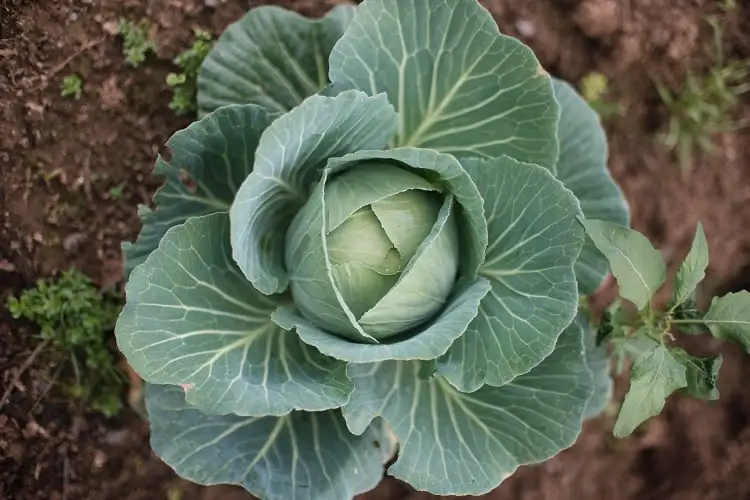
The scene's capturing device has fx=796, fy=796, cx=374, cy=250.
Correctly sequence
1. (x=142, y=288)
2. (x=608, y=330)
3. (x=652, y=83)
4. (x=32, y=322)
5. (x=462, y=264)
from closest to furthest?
1. (x=142, y=288)
2. (x=462, y=264)
3. (x=608, y=330)
4. (x=32, y=322)
5. (x=652, y=83)

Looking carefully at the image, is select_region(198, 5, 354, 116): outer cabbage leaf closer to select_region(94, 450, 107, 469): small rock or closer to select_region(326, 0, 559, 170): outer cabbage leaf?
select_region(326, 0, 559, 170): outer cabbage leaf

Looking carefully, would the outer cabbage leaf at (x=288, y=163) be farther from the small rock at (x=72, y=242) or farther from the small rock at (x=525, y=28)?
the small rock at (x=525, y=28)

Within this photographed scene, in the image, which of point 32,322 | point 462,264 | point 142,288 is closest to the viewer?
point 142,288

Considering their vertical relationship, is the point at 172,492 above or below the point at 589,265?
below

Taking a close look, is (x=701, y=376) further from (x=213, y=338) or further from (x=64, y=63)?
(x=64, y=63)

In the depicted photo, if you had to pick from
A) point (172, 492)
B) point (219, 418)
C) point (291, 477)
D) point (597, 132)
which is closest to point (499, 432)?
→ point (291, 477)

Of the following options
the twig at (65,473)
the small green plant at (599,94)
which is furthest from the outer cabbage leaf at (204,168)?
the small green plant at (599,94)

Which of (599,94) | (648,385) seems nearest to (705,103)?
(599,94)

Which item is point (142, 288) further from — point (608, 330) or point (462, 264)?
point (608, 330)

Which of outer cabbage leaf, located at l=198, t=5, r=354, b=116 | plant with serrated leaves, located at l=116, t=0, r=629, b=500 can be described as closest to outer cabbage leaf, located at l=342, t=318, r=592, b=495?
plant with serrated leaves, located at l=116, t=0, r=629, b=500
